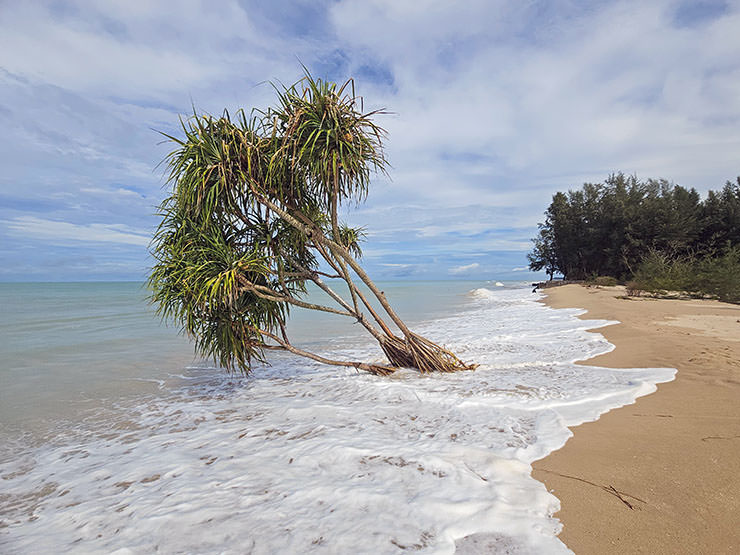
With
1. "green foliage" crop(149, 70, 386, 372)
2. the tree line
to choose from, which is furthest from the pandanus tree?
the tree line

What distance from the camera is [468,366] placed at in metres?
6.05

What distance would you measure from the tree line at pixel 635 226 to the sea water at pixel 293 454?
2496 centimetres

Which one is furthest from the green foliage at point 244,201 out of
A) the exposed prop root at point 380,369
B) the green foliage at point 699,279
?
the green foliage at point 699,279

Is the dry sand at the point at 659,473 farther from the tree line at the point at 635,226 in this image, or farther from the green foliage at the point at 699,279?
the tree line at the point at 635,226

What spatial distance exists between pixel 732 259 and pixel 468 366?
16.9m

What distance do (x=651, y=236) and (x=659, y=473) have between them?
36.2m

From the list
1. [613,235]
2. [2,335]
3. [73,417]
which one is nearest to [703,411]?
[73,417]

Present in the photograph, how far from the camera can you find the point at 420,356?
19.9 ft

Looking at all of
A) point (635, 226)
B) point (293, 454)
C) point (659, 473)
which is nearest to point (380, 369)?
point (293, 454)

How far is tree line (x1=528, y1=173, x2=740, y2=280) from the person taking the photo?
29.2 m

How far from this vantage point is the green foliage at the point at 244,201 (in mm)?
4949

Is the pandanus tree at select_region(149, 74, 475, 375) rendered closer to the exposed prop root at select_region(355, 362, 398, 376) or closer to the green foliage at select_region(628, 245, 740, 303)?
the exposed prop root at select_region(355, 362, 398, 376)

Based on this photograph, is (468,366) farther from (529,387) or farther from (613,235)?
(613,235)

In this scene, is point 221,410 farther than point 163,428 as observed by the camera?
Yes
